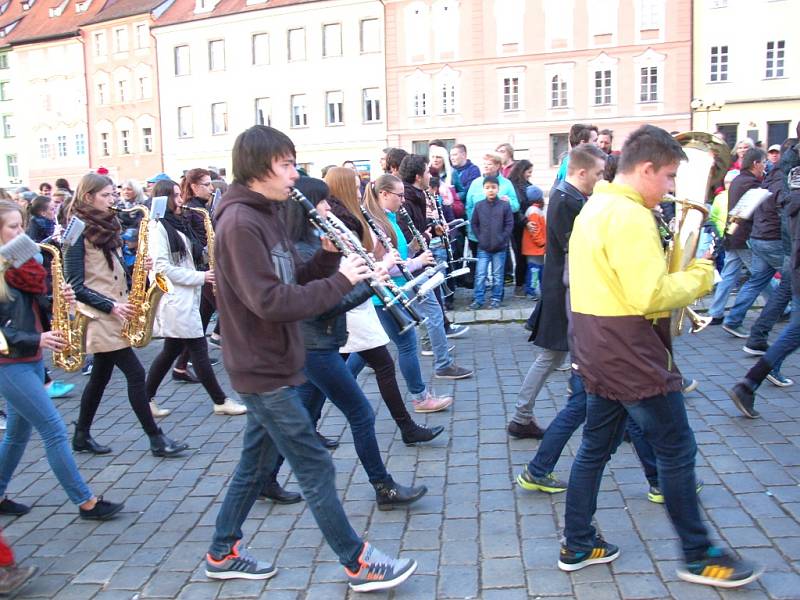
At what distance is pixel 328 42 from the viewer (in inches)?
1684

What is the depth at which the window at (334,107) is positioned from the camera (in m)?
43.0

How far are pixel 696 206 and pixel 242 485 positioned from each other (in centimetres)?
244

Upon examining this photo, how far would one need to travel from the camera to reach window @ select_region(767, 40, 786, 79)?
3500 centimetres

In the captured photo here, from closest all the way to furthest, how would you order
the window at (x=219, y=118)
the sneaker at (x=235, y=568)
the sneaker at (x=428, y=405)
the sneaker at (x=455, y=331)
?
the sneaker at (x=235, y=568), the sneaker at (x=428, y=405), the sneaker at (x=455, y=331), the window at (x=219, y=118)

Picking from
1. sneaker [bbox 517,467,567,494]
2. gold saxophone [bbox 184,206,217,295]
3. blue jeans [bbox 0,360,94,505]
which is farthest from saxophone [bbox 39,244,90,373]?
sneaker [bbox 517,467,567,494]

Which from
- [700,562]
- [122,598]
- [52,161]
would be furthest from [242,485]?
[52,161]

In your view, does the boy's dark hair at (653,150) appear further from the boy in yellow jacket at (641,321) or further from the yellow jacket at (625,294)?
the yellow jacket at (625,294)

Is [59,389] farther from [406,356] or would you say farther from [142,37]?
[142,37]

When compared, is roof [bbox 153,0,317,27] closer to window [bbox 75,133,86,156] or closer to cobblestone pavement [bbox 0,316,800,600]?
window [bbox 75,133,86,156]

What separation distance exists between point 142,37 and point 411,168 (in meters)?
45.8

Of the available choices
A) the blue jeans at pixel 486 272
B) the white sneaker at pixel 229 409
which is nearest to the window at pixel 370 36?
the blue jeans at pixel 486 272

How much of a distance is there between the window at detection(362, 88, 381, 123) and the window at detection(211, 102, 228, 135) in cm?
894

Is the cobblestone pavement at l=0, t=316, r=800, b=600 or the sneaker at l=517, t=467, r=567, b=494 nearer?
the cobblestone pavement at l=0, t=316, r=800, b=600

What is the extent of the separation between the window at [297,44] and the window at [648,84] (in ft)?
58.5
